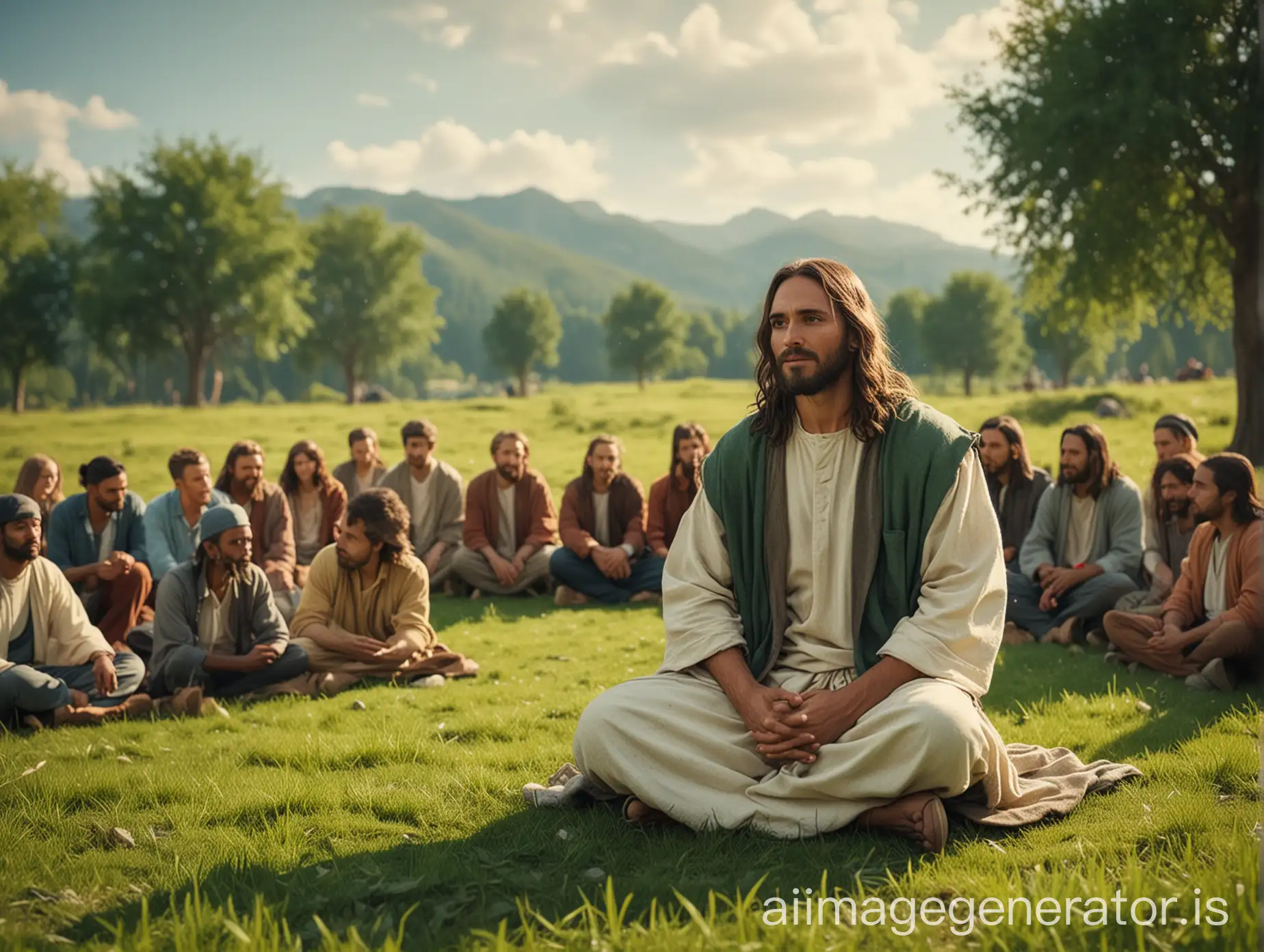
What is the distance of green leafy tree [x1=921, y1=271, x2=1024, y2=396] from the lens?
69.7 m

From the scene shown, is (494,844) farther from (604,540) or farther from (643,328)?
(643,328)

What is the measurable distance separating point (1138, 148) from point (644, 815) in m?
18.0

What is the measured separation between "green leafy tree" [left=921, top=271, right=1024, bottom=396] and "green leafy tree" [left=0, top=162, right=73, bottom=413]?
51457 millimetres

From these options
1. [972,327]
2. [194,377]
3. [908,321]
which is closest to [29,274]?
[194,377]

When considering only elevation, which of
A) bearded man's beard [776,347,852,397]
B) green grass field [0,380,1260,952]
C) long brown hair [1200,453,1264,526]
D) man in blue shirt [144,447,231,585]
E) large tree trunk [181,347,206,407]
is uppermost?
large tree trunk [181,347,206,407]

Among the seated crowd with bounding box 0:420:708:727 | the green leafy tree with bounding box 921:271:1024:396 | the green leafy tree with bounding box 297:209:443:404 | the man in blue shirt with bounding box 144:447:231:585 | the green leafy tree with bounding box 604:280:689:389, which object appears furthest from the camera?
the green leafy tree with bounding box 604:280:689:389

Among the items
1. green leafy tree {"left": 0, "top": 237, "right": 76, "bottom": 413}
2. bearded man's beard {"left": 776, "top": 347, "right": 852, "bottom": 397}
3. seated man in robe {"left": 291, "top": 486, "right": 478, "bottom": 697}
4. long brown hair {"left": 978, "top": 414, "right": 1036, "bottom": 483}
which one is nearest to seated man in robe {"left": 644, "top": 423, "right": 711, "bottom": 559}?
long brown hair {"left": 978, "top": 414, "right": 1036, "bottom": 483}

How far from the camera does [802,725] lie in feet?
13.8

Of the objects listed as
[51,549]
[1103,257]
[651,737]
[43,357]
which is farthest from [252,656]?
[43,357]

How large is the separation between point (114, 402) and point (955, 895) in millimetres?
108180

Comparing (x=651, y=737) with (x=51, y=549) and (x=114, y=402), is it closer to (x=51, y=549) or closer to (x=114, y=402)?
(x=51, y=549)

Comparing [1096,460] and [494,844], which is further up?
[1096,460]

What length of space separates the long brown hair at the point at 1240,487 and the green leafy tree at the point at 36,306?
154ft

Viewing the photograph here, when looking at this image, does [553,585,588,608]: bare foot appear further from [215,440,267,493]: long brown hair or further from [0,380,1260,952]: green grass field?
[0,380,1260,952]: green grass field
